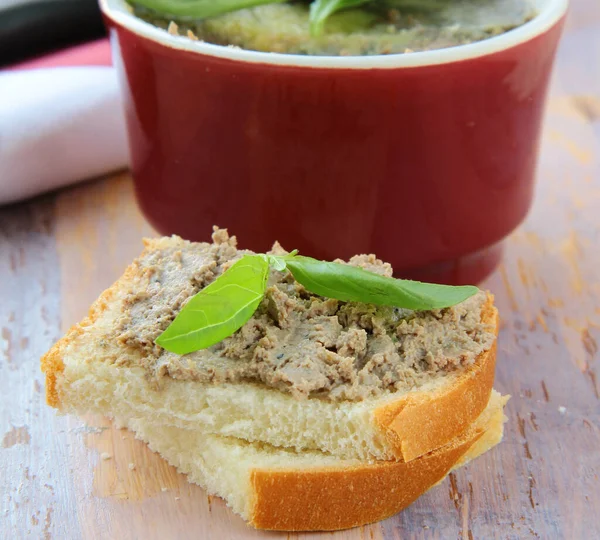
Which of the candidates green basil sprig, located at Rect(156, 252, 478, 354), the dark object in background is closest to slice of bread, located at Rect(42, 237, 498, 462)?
green basil sprig, located at Rect(156, 252, 478, 354)

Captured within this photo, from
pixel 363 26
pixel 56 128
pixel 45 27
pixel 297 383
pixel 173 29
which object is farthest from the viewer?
pixel 45 27

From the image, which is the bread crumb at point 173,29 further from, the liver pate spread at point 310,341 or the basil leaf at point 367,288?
the basil leaf at point 367,288

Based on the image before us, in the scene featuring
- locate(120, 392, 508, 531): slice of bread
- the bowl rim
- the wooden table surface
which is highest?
the bowl rim

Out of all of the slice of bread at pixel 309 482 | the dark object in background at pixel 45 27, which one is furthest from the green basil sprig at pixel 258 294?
the dark object in background at pixel 45 27

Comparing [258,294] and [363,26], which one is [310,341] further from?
[363,26]

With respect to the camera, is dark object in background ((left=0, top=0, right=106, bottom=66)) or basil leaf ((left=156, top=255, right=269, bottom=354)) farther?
dark object in background ((left=0, top=0, right=106, bottom=66))

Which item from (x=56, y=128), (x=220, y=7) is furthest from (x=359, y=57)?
(x=56, y=128)

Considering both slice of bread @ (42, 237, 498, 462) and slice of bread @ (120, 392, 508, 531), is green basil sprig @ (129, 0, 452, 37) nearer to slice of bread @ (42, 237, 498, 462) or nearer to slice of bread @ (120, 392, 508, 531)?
slice of bread @ (42, 237, 498, 462)
